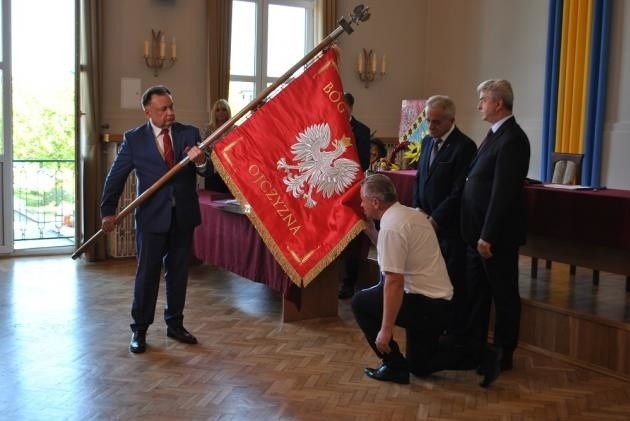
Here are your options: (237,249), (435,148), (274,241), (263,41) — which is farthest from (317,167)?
(263,41)

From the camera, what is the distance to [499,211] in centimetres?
377

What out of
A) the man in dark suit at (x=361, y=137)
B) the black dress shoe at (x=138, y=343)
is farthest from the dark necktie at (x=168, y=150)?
the man in dark suit at (x=361, y=137)

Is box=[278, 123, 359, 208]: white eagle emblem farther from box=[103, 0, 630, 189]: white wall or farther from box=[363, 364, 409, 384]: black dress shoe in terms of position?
box=[103, 0, 630, 189]: white wall

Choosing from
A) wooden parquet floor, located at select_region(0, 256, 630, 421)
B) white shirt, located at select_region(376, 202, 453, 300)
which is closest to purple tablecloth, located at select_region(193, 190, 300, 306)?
wooden parquet floor, located at select_region(0, 256, 630, 421)

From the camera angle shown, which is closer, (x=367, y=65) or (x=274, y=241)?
(x=274, y=241)

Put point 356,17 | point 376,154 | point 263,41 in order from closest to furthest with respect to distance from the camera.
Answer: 1. point 356,17
2. point 376,154
3. point 263,41

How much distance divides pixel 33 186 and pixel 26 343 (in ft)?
11.2

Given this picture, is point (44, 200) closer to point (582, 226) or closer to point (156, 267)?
point (156, 267)

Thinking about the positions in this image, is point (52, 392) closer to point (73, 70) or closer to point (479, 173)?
point (479, 173)

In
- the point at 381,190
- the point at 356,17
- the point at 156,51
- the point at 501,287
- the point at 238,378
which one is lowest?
the point at 238,378

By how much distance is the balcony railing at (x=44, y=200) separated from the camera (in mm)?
7258

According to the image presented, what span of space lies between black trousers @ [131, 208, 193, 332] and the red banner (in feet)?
1.44

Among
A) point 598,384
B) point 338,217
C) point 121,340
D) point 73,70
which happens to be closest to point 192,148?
point 338,217

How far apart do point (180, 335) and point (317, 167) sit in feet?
4.24
